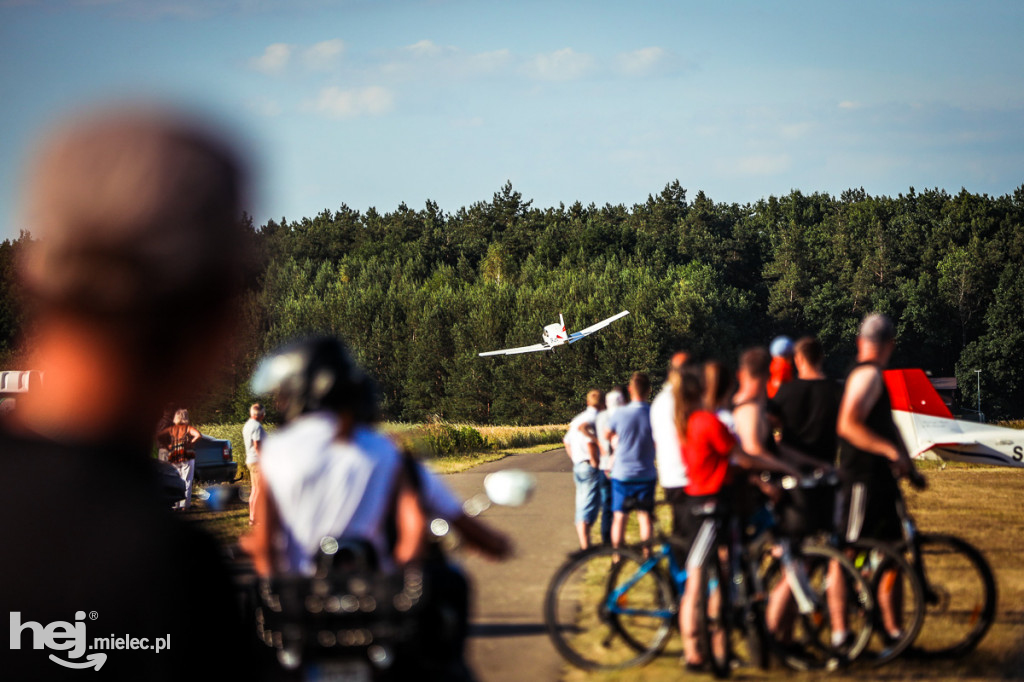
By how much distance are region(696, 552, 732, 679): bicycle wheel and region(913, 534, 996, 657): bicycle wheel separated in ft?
4.19

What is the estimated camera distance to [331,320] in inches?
3339

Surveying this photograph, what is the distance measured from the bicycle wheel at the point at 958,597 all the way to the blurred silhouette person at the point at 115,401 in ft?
20.3

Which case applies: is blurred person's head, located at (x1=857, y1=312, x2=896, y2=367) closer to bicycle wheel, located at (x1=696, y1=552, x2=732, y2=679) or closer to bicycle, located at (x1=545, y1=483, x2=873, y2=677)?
bicycle, located at (x1=545, y1=483, x2=873, y2=677)

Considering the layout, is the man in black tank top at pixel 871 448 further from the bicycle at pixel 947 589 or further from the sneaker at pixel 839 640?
the sneaker at pixel 839 640

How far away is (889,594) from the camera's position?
658 centimetres

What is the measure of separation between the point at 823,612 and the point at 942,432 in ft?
50.2

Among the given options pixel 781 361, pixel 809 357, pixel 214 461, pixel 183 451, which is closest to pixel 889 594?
pixel 809 357

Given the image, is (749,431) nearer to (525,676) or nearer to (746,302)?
(525,676)

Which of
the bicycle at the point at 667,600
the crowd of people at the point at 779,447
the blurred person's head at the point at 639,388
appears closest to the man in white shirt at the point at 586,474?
the blurred person's head at the point at 639,388

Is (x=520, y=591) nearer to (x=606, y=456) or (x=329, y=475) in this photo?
(x=606, y=456)

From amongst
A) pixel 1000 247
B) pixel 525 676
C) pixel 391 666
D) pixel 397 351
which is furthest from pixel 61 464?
pixel 1000 247

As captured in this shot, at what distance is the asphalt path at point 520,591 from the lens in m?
6.64

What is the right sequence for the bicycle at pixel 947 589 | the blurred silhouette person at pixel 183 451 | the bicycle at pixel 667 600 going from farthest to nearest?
the blurred silhouette person at pixel 183 451
the bicycle at pixel 947 589
the bicycle at pixel 667 600

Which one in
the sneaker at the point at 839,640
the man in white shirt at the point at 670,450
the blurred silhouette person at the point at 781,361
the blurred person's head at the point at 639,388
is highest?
the blurred silhouette person at the point at 781,361
